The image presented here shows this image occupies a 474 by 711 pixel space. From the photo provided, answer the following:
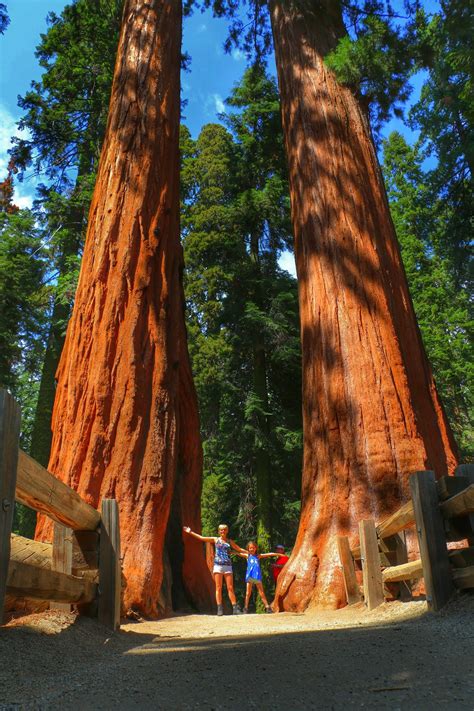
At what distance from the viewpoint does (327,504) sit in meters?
6.74

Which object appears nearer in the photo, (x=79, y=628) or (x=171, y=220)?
(x=79, y=628)

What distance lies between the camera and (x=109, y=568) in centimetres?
418

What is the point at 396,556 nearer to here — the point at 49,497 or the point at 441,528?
the point at 441,528

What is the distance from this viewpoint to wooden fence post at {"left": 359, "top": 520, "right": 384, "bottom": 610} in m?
5.18

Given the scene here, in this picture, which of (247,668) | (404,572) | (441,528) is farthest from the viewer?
(404,572)

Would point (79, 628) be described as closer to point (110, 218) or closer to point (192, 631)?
point (192, 631)

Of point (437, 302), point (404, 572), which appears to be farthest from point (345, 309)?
point (437, 302)

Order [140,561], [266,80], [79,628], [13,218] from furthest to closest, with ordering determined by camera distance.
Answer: [266,80], [13,218], [140,561], [79,628]

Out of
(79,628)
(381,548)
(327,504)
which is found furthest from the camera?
(327,504)

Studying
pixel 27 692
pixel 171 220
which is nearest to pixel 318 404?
pixel 171 220

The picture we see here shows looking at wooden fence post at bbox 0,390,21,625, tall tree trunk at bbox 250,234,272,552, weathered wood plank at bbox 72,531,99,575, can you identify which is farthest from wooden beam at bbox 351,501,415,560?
tall tree trunk at bbox 250,234,272,552

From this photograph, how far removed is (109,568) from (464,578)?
2.44m

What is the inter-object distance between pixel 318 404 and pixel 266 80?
655 inches

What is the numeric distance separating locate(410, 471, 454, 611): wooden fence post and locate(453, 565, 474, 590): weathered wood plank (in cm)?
6
